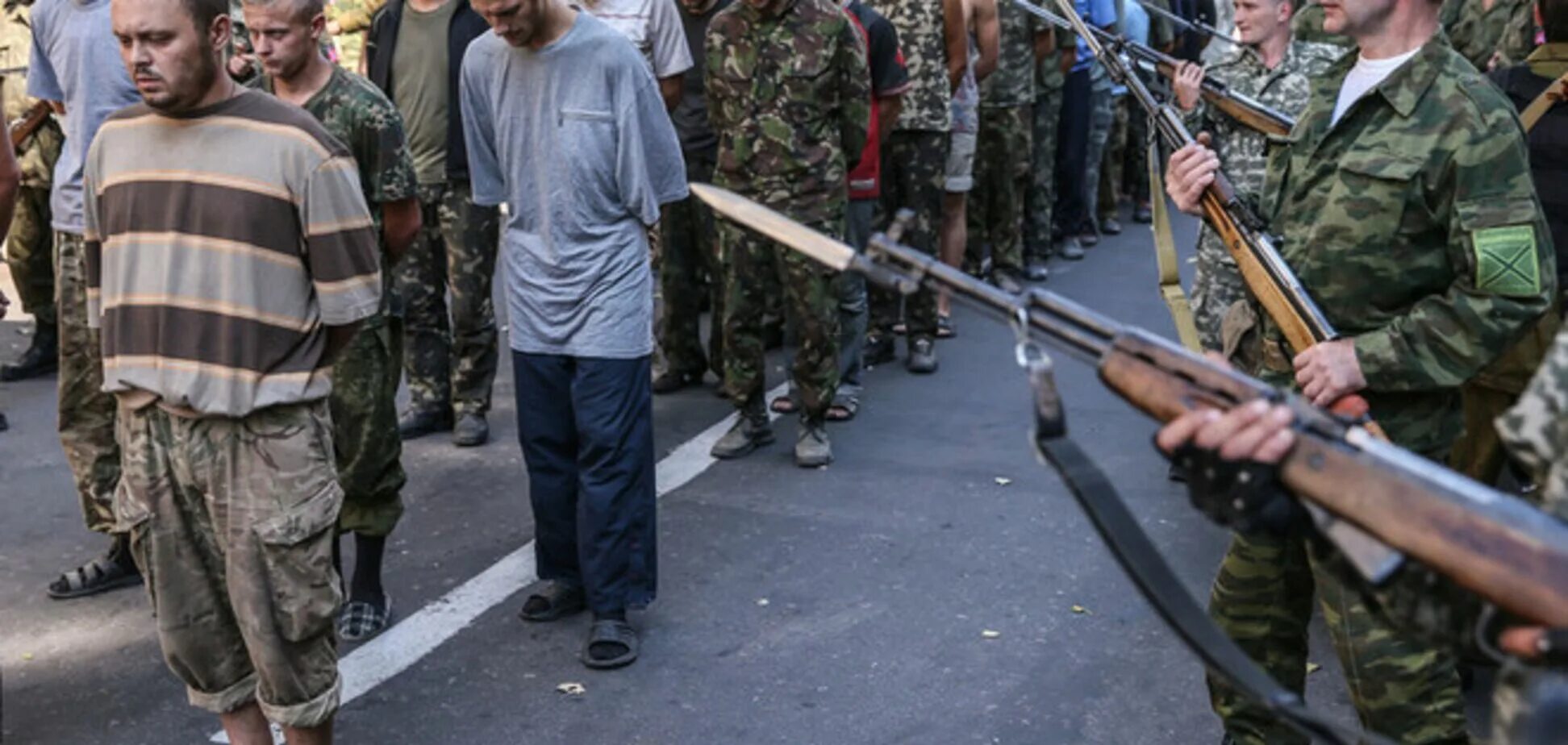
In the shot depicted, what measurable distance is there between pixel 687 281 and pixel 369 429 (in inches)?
124

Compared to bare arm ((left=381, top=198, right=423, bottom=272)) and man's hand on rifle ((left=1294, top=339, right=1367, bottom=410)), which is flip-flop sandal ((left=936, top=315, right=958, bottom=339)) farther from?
man's hand on rifle ((left=1294, top=339, right=1367, bottom=410))

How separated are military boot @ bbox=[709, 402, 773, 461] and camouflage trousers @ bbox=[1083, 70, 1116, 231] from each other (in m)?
4.92

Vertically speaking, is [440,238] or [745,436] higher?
[440,238]

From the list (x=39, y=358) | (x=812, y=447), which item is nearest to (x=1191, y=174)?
(x=812, y=447)

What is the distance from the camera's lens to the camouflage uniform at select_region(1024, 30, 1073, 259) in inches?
413

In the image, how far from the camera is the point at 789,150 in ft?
22.9

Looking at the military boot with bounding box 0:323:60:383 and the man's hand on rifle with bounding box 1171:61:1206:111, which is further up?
the man's hand on rifle with bounding box 1171:61:1206:111

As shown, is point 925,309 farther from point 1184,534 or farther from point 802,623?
point 802,623

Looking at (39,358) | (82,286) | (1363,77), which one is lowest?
(39,358)

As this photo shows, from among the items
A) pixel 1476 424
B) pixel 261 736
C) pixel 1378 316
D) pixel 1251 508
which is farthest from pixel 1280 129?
pixel 261 736

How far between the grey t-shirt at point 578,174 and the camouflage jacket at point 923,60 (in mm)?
3423

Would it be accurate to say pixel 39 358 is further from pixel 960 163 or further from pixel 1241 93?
pixel 1241 93

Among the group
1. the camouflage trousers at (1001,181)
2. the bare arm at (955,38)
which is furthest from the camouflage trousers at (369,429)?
the camouflage trousers at (1001,181)

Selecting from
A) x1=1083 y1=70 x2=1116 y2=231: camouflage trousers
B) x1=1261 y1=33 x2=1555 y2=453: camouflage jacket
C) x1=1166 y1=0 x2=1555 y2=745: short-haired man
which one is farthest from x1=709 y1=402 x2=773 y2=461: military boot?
x1=1083 y1=70 x2=1116 y2=231: camouflage trousers
